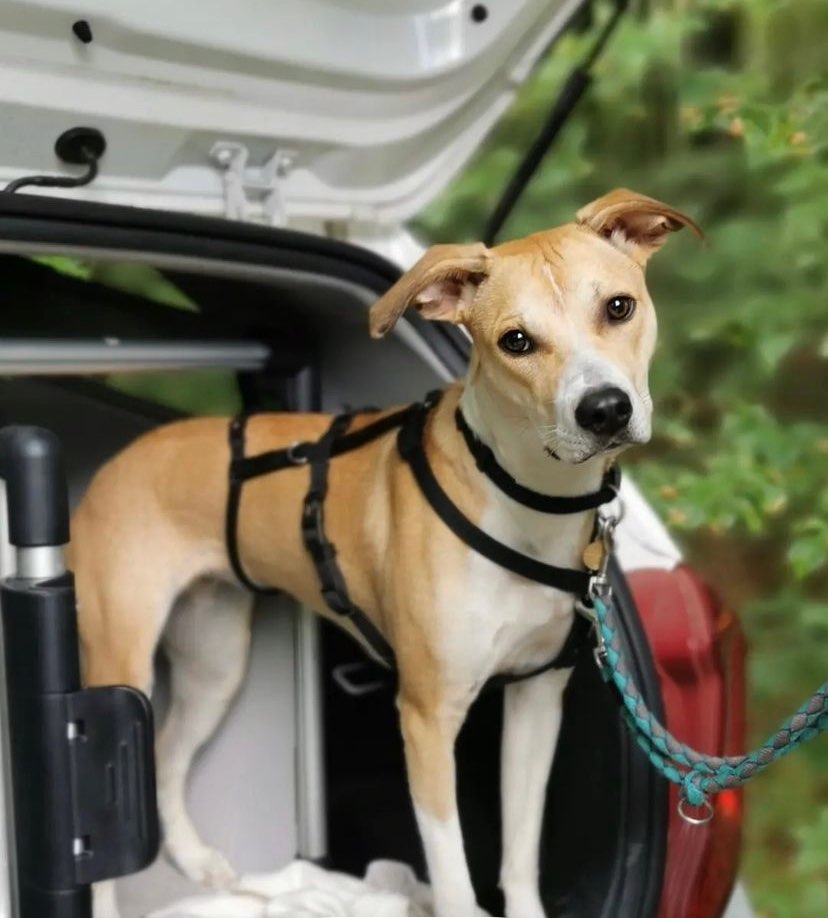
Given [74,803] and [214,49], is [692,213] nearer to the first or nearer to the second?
[214,49]

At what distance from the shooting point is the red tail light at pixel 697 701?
1.12 m

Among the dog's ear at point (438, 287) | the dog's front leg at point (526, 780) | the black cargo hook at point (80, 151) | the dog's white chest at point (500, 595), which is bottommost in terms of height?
the dog's front leg at point (526, 780)

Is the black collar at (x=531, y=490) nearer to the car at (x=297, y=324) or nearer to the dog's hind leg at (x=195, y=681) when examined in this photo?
the car at (x=297, y=324)

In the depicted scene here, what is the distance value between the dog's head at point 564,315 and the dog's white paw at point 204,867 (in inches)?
31.8

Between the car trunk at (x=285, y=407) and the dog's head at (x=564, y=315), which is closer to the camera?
the dog's head at (x=564, y=315)

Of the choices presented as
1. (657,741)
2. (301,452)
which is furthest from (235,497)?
(657,741)

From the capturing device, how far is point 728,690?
1248 mm

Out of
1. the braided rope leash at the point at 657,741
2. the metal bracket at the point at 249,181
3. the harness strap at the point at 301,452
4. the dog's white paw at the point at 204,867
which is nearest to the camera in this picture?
the braided rope leash at the point at 657,741

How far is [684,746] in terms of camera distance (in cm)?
105

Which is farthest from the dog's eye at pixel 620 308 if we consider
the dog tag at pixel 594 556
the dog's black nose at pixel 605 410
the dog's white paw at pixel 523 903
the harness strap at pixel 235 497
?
the dog's white paw at pixel 523 903

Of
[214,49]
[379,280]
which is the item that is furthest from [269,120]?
[379,280]

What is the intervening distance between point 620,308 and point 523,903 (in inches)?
26.9

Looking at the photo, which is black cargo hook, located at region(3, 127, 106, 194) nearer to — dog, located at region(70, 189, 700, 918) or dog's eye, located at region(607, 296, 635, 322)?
dog, located at region(70, 189, 700, 918)

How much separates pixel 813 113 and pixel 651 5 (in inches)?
16.4
